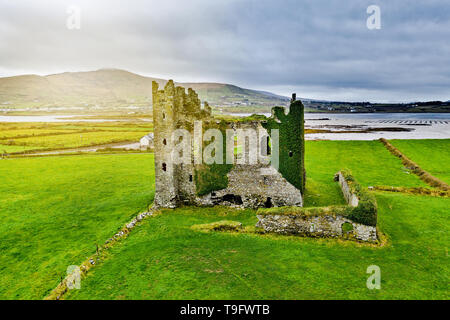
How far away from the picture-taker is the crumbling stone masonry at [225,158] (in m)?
22.1

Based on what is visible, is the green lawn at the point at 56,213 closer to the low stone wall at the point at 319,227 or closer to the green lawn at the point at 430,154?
the low stone wall at the point at 319,227

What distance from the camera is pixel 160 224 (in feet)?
67.8

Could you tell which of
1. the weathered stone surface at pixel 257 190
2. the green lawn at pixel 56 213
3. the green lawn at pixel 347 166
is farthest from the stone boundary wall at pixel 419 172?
the green lawn at pixel 56 213

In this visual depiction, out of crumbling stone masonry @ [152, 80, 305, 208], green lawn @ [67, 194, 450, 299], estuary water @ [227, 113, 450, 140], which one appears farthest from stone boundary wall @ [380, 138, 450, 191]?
estuary water @ [227, 113, 450, 140]

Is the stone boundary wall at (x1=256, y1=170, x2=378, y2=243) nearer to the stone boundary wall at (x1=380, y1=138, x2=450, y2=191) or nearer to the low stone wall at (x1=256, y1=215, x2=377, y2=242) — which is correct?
the low stone wall at (x1=256, y1=215, x2=377, y2=242)

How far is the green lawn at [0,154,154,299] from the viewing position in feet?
51.7

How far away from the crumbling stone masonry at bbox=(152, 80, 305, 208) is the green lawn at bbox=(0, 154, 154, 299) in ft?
15.6

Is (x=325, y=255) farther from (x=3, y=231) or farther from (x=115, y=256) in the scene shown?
(x=3, y=231)

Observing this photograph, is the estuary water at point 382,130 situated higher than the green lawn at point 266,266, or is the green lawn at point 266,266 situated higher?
the estuary water at point 382,130

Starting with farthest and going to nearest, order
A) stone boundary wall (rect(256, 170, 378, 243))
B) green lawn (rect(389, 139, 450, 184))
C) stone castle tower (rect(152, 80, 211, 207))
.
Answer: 1. green lawn (rect(389, 139, 450, 184))
2. stone castle tower (rect(152, 80, 211, 207))
3. stone boundary wall (rect(256, 170, 378, 243))

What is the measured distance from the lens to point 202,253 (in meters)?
16.2

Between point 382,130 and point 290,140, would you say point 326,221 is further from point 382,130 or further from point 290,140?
point 382,130

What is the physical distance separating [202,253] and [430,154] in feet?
160

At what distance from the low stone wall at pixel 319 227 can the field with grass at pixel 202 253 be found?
651mm
